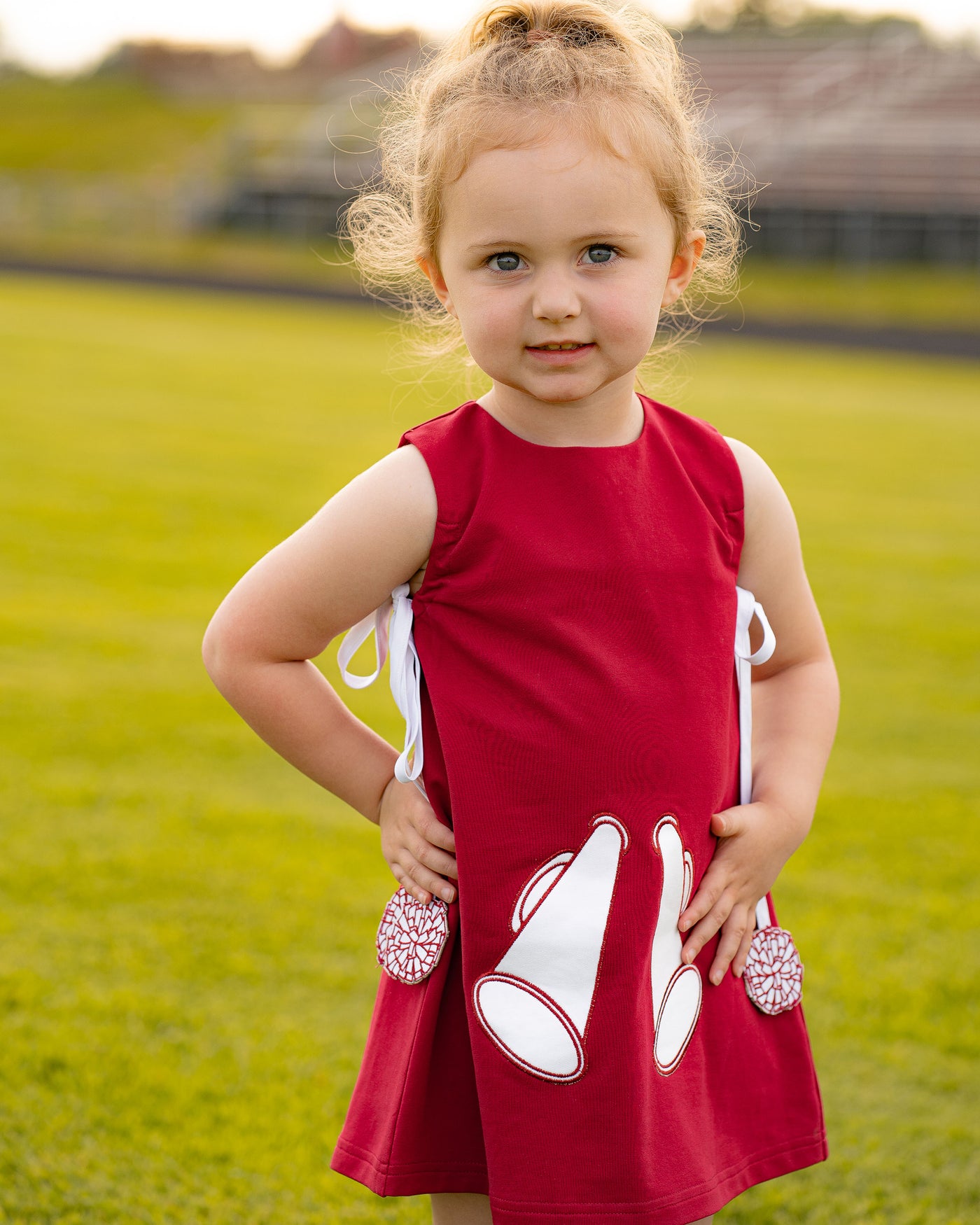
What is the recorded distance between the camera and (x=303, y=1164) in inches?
82.7

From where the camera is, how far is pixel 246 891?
2980mm

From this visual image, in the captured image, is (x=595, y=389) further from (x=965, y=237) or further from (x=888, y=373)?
(x=965, y=237)

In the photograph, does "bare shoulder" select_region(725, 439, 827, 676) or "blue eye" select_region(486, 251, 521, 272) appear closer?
"blue eye" select_region(486, 251, 521, 272)

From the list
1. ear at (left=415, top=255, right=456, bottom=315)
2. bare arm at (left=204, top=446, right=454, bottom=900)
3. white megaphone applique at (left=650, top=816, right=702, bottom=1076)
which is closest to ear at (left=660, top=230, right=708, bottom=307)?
ear at (left=415, top=255, right=456, bottom=315)

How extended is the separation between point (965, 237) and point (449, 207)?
22990mm

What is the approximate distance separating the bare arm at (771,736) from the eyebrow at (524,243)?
1.00 feet

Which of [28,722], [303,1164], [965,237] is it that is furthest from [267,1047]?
[965,237]

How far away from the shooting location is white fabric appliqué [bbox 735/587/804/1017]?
4.81 ft

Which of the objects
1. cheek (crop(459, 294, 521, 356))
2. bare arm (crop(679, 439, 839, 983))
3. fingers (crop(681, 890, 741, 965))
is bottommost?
fingers (crop(681, 890, 741, 965))

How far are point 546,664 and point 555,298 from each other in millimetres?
348

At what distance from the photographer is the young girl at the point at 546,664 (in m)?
1.28

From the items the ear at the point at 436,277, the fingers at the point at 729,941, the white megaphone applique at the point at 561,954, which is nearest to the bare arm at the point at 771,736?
the fingers at the point at 729,941

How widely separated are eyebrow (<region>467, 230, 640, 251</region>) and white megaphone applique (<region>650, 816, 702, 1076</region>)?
563mm

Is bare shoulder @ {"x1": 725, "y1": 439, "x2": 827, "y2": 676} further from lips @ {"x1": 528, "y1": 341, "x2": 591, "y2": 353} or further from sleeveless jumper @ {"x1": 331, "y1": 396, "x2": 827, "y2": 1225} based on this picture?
lips @ {"x1": 528, "y1": 341, "x2": 591, "y2": 353}
